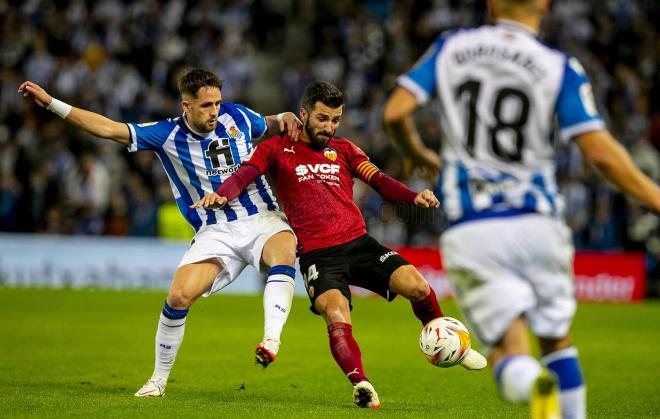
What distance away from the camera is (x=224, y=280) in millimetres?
8344

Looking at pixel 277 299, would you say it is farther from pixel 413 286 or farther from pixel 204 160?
pixel 204 160

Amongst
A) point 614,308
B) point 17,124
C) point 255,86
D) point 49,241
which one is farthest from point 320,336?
point 255,86

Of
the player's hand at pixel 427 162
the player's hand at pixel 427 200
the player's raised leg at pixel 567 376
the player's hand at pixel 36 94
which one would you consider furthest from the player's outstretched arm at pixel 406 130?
the player's hand at pixel 36 94

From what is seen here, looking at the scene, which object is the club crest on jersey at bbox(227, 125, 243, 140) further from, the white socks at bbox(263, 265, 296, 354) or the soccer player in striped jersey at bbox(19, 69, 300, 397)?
the white socks at bbox(263, 265, 296, 354)

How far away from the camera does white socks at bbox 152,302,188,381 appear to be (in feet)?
26.2

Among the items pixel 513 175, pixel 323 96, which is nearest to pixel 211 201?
pixel 323 96

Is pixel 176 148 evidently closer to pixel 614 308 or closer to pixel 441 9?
pixel 614 308

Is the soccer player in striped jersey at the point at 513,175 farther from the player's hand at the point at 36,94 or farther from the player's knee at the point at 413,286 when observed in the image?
the player's hand at the point at 36,94

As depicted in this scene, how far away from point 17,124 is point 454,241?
20529 millimetres

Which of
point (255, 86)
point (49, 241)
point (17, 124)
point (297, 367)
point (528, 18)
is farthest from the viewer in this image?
point (255, 86)

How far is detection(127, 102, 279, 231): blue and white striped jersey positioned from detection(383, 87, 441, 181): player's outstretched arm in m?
3.52

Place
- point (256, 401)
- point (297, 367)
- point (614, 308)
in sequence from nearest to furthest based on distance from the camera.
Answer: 1. point (256, 401)
2. point (297, 367)
3. point (614, 308)

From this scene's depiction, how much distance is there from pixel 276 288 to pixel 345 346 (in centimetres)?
71

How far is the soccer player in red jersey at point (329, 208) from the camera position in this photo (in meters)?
7.82
